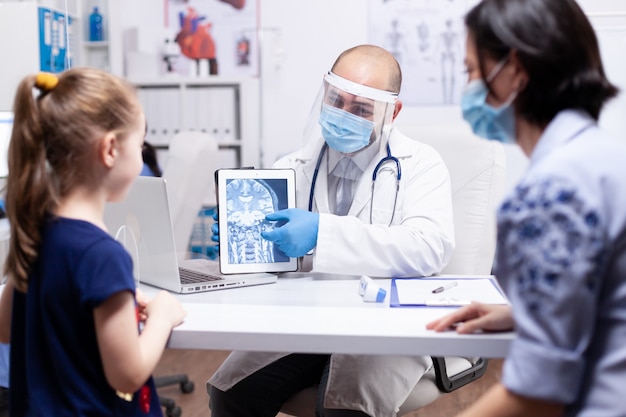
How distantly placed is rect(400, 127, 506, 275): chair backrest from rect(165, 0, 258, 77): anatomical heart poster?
245cm

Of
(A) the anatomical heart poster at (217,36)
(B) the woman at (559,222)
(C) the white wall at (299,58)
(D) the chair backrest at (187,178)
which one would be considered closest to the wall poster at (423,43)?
(C) the white wall at (299,58)

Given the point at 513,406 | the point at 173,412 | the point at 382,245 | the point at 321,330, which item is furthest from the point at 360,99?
the point at 173,412

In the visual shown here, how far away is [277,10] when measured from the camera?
4.04m

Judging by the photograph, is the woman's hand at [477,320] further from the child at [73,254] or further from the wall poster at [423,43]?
the wall poster at [423,43]

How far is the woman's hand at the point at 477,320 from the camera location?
1.10 m

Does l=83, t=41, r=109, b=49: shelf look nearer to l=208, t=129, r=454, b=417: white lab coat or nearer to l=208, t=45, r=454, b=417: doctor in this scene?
l=208, t=45, r=454, b=417: doctor

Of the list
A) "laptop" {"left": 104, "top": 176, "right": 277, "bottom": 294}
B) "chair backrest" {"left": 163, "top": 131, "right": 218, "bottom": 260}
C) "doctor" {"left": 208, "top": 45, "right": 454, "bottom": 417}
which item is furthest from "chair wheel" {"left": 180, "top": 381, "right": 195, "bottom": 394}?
"laptop" {"left": 104, "top": 176, "right": 277, "bottom": 294}

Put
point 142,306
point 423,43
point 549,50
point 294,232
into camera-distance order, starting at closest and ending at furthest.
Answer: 1. point 549,50
2. point 142,306
3. point 294,232
4. point 423,43

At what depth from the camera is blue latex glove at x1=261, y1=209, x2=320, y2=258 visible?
150cm

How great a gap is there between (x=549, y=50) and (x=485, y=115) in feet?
0.56

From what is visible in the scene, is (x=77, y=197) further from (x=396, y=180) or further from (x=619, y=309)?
(x=396, y=180)

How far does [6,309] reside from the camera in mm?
1142

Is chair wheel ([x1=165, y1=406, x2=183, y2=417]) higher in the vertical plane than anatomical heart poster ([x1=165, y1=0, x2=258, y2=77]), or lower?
lower

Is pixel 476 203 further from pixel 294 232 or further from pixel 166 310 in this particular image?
pixel 166 310
